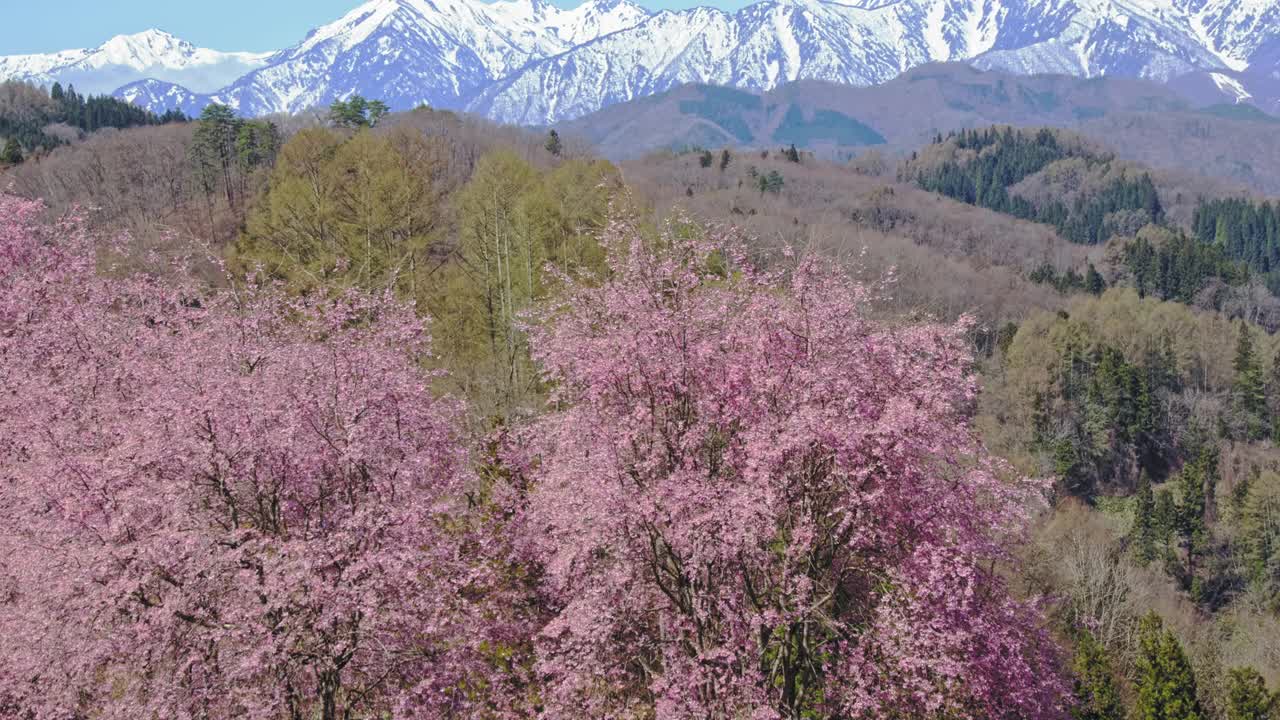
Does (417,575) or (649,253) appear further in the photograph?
(649,253)

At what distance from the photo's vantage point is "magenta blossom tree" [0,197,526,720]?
32.6ft

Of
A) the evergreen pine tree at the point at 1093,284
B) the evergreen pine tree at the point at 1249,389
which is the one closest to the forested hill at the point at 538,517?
the evergreen pine tree at the point at 1249,389

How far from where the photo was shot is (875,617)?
37.3 ft

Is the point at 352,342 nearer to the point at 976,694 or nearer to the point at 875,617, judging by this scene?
the point at 875,617

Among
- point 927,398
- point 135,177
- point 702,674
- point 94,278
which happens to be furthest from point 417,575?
point 135,177

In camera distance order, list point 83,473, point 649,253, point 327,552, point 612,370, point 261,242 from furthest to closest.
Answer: point 261,242 → point 649,253 → point 612,370 → point 83,473 → point 327,552

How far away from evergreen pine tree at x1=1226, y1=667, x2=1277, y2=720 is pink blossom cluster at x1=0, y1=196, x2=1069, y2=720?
22.0 meters

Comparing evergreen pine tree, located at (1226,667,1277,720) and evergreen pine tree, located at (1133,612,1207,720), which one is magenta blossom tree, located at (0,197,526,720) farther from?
evergreen pine tree, located at (1226,667,1277,720)

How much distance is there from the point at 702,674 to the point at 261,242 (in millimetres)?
33435

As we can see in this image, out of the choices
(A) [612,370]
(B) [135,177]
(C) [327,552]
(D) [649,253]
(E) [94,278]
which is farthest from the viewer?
(B) [135,177]

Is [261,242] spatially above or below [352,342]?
below

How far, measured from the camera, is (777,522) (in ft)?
36.1

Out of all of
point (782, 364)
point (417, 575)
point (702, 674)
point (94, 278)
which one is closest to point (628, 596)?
point (702, 674)

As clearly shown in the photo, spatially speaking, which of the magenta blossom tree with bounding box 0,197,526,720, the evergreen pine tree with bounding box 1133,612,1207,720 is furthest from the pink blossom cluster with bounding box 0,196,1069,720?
the evergreen pine tree with bounding box 1133,612,1207,720
